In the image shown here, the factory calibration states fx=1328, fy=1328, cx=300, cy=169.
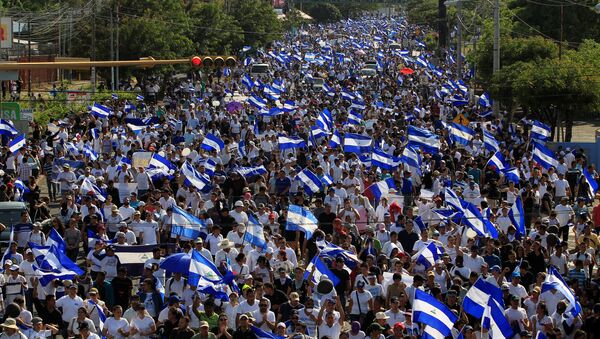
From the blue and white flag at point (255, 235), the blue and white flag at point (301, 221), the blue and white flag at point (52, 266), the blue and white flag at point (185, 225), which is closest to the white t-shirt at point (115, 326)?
the blue and white flag at point (52, 266)

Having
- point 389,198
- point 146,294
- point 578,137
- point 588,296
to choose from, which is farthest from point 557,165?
point 578,137

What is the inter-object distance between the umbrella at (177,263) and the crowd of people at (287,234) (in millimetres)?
113

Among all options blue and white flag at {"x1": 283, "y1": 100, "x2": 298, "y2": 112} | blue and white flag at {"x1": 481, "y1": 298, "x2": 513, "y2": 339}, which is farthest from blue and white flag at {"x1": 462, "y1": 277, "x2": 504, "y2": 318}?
blue and white flag at {"x1": 283, "y1": 100, "x2": 298, "y2": 112}

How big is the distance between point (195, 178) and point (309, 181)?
211cm

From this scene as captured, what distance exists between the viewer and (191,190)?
73.8ft

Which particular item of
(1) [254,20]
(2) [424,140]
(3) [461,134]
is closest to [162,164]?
(2) [424,140]

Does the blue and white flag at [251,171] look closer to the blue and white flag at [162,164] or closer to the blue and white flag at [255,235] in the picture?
the blue and white flag at [162,164]

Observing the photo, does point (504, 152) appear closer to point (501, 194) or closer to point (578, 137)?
point (501, 194)

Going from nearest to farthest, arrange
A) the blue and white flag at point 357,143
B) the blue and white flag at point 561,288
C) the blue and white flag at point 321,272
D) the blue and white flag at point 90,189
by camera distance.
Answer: the blue and white flag at point 561,288, the blue and white flag at point 321,272, the blue and white flag at point 90,189, the blue and white flag at point 357,143

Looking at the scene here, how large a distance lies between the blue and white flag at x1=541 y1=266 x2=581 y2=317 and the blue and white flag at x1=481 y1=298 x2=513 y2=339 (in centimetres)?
118

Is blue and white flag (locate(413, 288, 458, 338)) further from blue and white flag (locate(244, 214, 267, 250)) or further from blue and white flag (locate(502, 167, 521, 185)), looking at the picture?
blue and white flag (locate(502, 167, 521, 185))

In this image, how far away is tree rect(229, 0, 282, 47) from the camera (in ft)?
307

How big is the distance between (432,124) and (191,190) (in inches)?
673

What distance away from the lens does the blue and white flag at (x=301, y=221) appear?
Result: 2034cm
